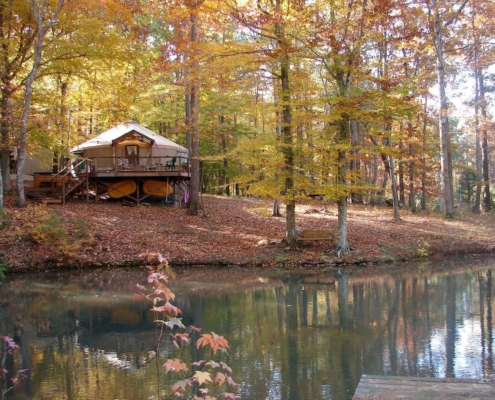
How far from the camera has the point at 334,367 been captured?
594 centimetres

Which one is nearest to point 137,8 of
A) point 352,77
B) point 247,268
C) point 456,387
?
point 352,77

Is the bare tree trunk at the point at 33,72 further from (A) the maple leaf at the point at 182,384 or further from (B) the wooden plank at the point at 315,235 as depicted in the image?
(A) the maple leaf at the point at 182,384

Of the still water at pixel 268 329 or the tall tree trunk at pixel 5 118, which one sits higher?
the tall tree trunk at pixel 5 118

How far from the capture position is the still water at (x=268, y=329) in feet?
18.2

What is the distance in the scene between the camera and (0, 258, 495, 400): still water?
5543 millimetres

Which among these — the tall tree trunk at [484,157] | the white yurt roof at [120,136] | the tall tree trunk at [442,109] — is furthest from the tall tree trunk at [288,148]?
the tall tree trunk at [484,157]

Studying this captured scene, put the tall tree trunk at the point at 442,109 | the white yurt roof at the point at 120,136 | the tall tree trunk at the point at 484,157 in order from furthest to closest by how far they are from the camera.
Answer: the tall tree trunk at the point at 484,157 → the white yurt roof at the point at 120,136 → the tall tree trunk at the point at 442,109

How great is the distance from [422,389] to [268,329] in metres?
3.82

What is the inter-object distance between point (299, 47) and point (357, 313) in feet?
28.6

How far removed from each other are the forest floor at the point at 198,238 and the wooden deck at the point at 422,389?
1003cm

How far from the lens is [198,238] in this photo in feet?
54.4

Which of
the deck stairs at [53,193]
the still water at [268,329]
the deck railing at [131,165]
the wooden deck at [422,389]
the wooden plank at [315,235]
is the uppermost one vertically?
the deck railing at [131,165]

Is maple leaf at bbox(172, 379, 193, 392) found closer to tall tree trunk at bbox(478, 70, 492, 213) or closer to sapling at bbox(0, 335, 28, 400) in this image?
sapling at bbox(0, 335, 28, 400)

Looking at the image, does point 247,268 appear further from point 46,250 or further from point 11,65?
point 11,65
